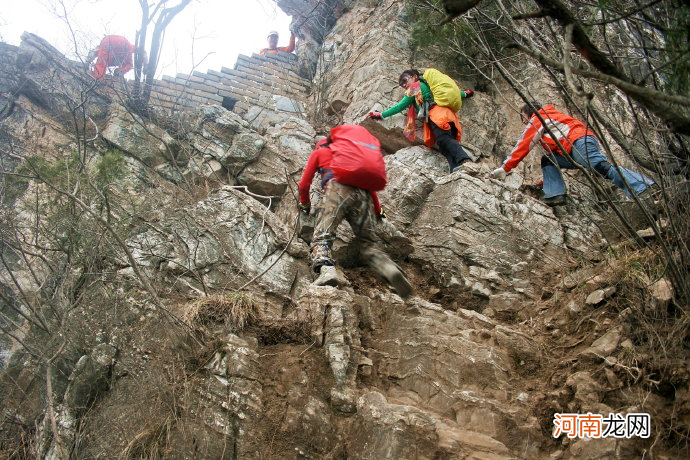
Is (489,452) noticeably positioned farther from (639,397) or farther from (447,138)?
(447,138)

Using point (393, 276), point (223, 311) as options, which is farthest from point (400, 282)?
point (223, 311)

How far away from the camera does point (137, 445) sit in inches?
146

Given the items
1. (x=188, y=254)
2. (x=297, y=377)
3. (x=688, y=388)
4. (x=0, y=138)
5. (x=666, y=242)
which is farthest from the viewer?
(x=0, y=138)

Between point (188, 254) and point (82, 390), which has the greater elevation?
point (188, 254)

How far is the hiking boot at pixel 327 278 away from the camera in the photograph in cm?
479

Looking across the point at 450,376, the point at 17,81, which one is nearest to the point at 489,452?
the point at 450,376

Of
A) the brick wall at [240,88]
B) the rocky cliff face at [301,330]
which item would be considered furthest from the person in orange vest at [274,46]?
the rocky cliff face at [301,330]

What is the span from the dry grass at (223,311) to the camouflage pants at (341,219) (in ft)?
2.70

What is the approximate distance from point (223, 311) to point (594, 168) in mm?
3604

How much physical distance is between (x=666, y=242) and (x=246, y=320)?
3244 mm

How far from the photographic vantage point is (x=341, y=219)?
5.24 metres

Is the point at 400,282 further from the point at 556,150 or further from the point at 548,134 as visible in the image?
the point at 556,150

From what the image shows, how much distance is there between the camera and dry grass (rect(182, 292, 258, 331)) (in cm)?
438

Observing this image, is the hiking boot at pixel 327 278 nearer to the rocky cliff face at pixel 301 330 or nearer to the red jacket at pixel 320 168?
the rocky cliff face at pixel 301 330
